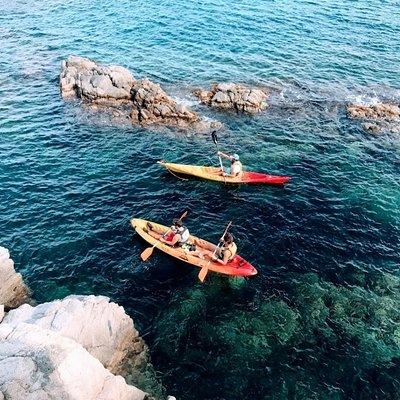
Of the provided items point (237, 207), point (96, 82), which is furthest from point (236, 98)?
point (237, 207)

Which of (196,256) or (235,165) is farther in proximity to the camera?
(235,165)

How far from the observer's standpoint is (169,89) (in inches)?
1703

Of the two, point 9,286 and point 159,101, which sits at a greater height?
point 159,101

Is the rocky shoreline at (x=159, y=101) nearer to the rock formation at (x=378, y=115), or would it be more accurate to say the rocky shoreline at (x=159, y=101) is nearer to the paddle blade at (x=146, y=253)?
the rock formation at (x=378, y=115)

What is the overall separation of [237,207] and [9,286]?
1461cm

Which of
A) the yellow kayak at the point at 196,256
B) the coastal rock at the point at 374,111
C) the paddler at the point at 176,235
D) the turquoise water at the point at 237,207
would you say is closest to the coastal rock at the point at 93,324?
the turquoise water at the point at 237,207

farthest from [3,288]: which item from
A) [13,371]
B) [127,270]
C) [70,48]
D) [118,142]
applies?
[70,48]

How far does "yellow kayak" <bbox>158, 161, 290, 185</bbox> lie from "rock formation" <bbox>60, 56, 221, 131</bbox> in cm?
658

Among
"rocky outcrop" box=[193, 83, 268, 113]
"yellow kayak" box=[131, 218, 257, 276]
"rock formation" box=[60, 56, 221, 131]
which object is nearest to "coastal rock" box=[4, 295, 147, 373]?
"yellow kayak" box=[131, 218, 257, 276]

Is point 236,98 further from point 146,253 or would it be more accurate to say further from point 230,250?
point 146,253

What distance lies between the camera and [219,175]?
3206 cm

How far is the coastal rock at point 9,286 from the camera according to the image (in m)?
22.8

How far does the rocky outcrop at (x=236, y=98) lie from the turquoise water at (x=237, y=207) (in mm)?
1317

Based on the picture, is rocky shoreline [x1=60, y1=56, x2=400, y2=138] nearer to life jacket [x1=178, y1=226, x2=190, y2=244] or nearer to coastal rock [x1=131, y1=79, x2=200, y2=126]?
coastal rock [x1=131, y1=79, x2=200, y2=126]
